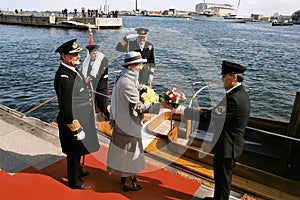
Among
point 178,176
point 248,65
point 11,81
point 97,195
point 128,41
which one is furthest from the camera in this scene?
point 248,65

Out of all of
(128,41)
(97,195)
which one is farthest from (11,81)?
(97,195)

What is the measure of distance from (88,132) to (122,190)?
3.60 ft

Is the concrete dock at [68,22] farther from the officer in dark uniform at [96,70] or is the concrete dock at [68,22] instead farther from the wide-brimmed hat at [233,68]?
the wide-brimmed hat at [233,68]

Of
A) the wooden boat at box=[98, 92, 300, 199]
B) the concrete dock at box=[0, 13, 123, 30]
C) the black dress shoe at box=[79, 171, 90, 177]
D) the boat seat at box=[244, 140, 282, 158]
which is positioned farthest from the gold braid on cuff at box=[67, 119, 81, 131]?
the concrete dock at box=[0, 13, 123, 30]

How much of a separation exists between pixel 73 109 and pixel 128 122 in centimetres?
81

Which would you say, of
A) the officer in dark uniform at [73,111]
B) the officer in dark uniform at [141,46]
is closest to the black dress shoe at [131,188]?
the officer in dark uniform at [73,111]

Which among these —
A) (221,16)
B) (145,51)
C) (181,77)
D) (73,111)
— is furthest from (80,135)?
(221,16)

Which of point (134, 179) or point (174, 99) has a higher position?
point (174, 99)

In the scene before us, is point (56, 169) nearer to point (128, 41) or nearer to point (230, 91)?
point (230, 91)

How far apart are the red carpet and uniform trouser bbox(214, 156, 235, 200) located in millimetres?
581

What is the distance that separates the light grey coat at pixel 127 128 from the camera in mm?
3281

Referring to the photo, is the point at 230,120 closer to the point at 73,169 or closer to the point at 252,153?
the point at 73,169

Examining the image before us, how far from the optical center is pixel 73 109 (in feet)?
10.8

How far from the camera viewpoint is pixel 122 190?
377 cm
